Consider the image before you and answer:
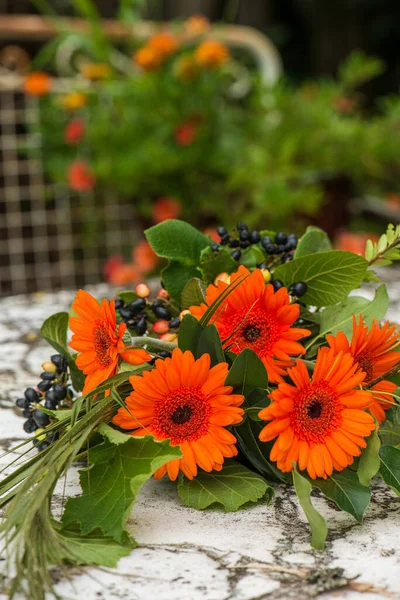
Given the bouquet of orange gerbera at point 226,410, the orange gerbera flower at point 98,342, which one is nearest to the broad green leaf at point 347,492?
the bouquet of orange gerbera at point 226,410

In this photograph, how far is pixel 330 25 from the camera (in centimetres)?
507

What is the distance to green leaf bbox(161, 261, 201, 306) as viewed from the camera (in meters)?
0.84

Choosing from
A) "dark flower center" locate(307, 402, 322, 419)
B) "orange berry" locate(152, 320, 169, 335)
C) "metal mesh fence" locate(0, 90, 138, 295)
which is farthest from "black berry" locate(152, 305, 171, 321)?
"metal mesh fence" locate(0, 90, 138, 295)

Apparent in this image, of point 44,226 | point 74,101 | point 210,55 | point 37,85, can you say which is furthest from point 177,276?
point 44,226

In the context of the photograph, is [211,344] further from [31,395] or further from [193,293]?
[31,395]

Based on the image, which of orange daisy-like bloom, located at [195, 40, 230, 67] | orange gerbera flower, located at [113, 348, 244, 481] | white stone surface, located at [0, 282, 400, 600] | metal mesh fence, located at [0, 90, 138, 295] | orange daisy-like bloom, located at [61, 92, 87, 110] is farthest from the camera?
metal mesh fence, located at [0, 90, 138, 295]

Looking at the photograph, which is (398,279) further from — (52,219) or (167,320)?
(52,219)

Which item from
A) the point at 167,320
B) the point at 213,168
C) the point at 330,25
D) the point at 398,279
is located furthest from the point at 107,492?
the point at 330,25

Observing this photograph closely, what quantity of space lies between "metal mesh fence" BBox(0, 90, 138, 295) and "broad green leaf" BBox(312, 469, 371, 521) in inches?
92.7

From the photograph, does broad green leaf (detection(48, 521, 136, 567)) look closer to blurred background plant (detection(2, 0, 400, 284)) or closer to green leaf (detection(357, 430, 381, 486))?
green leaf (detection(357, 430, 381, 486))

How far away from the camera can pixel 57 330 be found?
0.85 m

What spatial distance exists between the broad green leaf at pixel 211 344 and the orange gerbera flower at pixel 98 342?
5cm

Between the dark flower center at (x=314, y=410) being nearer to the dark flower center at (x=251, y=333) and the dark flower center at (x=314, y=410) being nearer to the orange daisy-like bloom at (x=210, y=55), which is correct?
the dark flower center at (x=251, y=333)

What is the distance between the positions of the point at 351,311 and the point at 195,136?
73.4 inches
